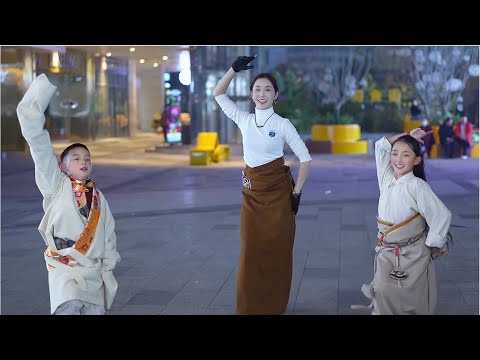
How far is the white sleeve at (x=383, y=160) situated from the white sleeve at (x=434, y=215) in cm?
29

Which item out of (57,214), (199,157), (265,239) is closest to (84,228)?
(57,214)

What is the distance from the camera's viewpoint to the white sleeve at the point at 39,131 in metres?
4.76

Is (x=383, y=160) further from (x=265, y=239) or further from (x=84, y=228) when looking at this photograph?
(x=84, y=228)

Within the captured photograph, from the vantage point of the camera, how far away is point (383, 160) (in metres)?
5.43

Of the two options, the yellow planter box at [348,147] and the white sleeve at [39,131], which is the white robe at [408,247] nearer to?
the white sleeve at [39,131]

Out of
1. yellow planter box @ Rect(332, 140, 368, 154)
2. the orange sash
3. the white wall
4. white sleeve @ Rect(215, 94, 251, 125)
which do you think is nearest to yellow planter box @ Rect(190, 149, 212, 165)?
yellow planter box @ Rect(332, 140, 368, 154)

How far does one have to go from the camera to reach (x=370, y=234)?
9562 mm

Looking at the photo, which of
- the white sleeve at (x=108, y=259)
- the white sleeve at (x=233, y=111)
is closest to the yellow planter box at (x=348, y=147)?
the white sleeve at (x=233, y=111)

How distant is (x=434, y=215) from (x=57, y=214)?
2283 millimetres

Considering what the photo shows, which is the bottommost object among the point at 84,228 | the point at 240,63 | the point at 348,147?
the point at 348,147

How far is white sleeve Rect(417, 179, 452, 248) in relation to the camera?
5.11 metres

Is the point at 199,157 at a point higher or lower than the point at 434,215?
lower

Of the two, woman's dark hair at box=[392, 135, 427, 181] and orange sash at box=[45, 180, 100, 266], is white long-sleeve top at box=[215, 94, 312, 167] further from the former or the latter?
orange sash at box=[45, 180, 100, 266]
